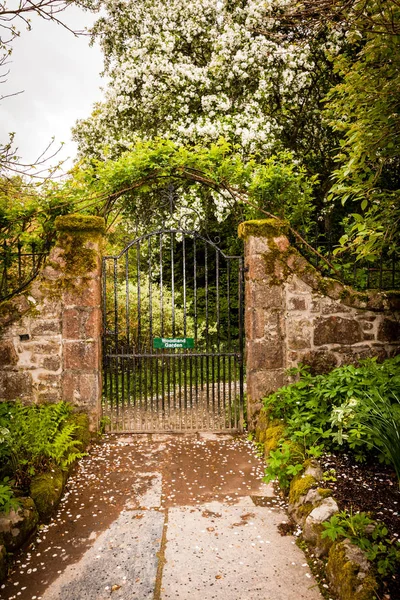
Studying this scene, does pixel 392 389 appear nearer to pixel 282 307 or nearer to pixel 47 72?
pixel 282 307

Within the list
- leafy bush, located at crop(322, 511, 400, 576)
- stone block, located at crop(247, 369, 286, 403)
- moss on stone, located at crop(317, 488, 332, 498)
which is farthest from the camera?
stone block, located at crop(247, 369, 286, 403)

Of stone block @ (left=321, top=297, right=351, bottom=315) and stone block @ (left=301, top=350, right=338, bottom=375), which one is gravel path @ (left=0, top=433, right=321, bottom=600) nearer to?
stone block @ (left=301, top=350, right=338, bottom=375)

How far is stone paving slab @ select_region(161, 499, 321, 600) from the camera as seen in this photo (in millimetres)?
2508

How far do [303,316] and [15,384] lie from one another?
12.1 ft

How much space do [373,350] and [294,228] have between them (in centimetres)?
191

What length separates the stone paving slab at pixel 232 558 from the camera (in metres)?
2.51

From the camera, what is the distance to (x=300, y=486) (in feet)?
10.7

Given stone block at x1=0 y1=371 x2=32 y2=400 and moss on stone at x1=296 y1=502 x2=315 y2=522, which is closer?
moss on stone at x1=296 y1=502 x2=315 y2=522

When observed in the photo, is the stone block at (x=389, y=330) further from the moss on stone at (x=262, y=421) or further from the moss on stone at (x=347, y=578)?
the moss on stone at (x=347, y=578)

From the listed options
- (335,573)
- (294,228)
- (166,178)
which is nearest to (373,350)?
(294,228)

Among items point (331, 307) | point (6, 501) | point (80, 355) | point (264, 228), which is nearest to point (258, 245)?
point (264, 228)

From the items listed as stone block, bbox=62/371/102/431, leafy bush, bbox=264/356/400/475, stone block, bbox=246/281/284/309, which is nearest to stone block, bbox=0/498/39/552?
stone block, bbox=62/371/102/431

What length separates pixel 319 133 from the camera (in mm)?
9578

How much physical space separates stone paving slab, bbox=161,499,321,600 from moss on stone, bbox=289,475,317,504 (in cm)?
21
